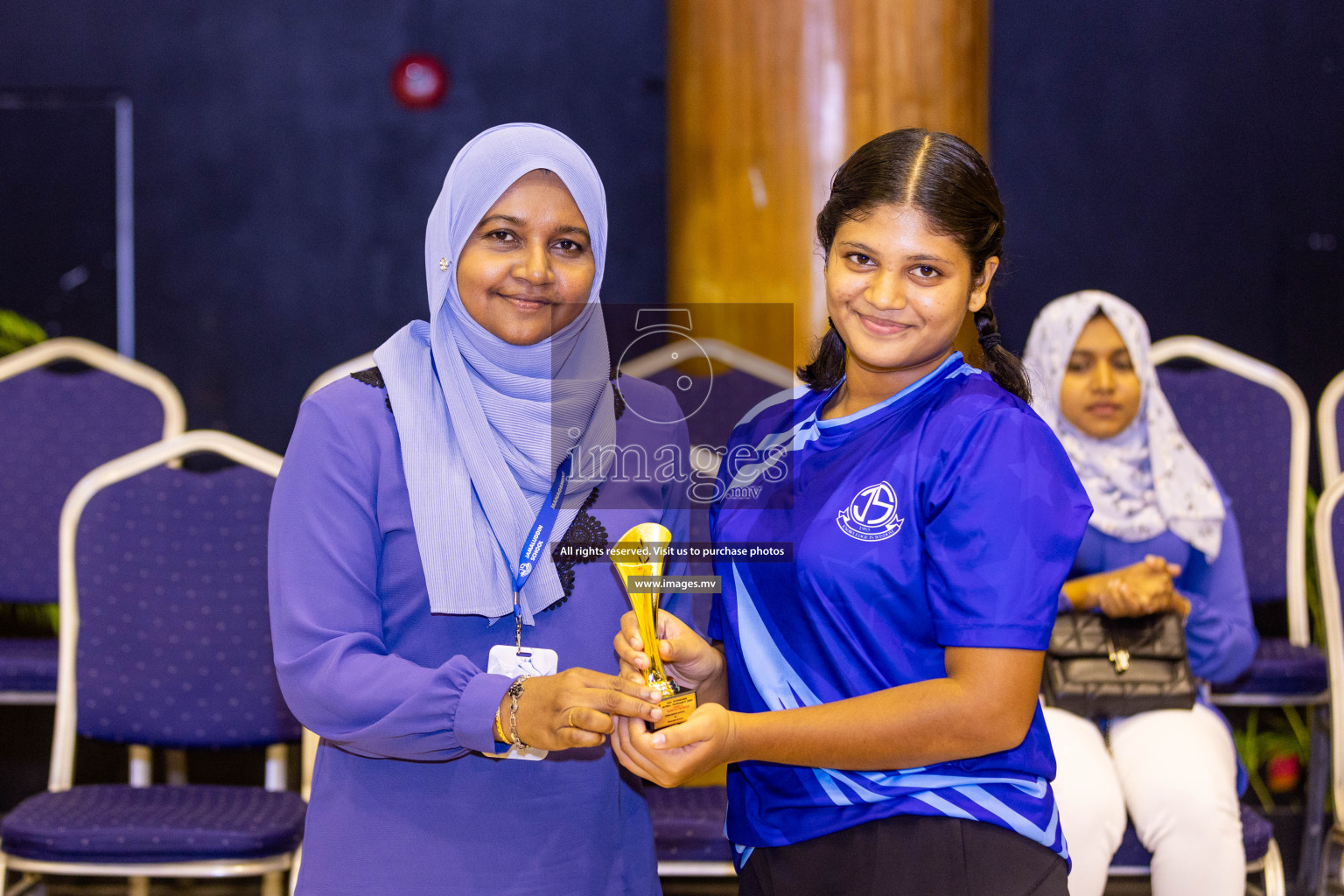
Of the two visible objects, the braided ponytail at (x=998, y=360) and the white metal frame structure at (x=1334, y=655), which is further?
the white metal frame structure at (x=1334, y=655)

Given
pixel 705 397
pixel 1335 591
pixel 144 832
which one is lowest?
pixel 144 832

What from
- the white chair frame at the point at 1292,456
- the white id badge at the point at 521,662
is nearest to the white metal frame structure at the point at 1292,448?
the white chair frame at the point at 1292,456

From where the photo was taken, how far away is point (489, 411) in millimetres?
1317

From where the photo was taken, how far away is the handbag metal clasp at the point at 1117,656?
1.94 meters

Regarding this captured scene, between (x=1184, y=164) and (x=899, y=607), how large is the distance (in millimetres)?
3249

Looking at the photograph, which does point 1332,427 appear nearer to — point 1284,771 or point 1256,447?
point 1256,447

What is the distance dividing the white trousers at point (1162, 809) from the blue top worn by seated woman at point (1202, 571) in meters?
0.28

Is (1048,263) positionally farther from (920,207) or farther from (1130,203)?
(920,207)

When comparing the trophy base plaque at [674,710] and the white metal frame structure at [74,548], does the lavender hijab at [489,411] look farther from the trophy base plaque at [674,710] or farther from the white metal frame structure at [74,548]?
the white metal frame structure at [74,548]

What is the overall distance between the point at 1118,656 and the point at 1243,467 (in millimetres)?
1154

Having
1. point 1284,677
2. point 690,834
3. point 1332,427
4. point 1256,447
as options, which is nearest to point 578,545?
point 690,834

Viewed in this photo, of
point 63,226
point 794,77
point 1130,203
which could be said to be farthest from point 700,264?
point 63,226

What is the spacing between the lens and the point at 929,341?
45.7 inches

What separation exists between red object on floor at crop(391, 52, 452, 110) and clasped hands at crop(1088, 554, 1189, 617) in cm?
298
